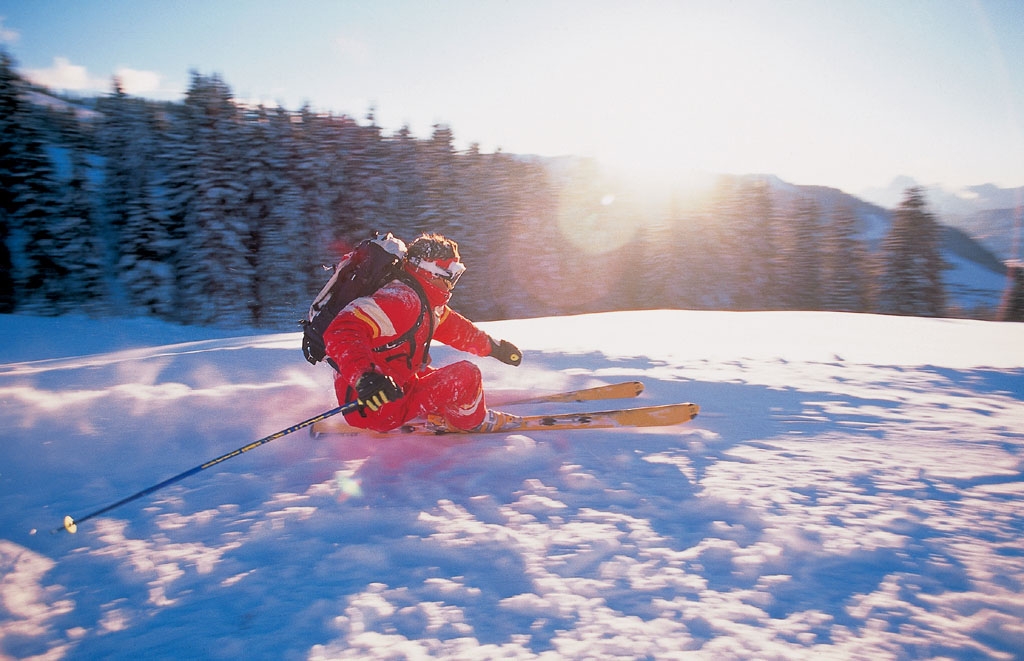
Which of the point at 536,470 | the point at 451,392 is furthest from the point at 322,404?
→ the point at 536,470

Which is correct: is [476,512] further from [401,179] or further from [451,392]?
[401,179]

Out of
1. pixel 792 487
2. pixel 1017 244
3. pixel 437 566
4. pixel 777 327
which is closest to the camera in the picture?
pixel 437 566

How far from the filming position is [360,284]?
11.6 feet

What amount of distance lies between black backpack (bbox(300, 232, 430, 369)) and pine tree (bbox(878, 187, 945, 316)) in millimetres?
39341

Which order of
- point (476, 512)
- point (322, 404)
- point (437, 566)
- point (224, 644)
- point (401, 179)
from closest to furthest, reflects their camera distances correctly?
point (224, 644) → point (437, 566) → point (476, 512) → point (322, 404) → point (401, 179)

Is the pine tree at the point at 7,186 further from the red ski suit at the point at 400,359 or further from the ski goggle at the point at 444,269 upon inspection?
the ski goggle at the point at 444,269

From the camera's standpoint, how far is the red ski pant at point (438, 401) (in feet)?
12.1

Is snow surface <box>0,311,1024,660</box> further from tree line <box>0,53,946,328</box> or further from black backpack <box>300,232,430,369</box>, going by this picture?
tree line <box>0,53,946,328</box>

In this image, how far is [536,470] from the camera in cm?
317

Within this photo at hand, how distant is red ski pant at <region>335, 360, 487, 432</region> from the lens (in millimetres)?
3686

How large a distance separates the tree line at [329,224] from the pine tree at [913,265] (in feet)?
0.29

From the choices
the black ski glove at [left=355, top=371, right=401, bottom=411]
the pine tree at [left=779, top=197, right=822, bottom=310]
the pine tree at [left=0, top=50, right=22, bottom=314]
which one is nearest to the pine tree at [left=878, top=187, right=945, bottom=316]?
the pine tree at [left=779, top=197, right=822, bottom=310]

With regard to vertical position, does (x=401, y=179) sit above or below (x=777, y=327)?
above

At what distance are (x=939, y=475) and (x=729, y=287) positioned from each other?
3795cm
